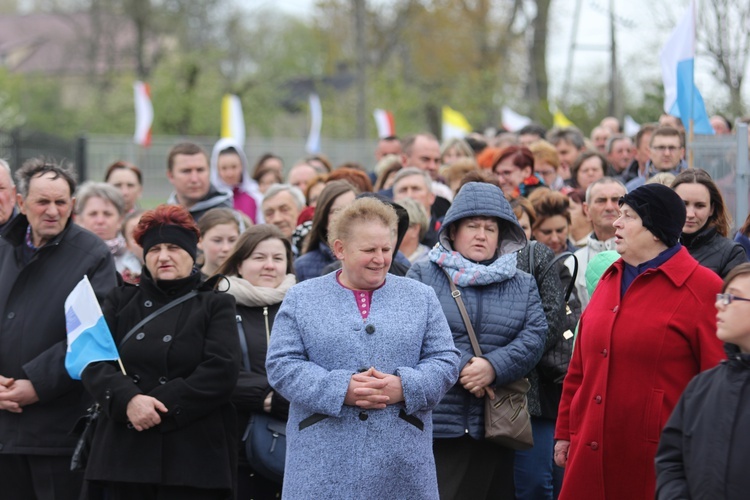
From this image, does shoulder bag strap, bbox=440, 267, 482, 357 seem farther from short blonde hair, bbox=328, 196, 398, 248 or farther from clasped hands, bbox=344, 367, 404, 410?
clasped hands, bbox=344, 367, 404, 410

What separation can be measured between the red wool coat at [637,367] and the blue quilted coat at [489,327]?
21.1 inches

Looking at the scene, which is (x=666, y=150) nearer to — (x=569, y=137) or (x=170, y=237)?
(x=569, y=137)

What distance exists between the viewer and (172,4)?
155ft

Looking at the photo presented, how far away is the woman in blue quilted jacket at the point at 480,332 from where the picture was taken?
19.0 ft

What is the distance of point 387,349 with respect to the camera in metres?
5.02

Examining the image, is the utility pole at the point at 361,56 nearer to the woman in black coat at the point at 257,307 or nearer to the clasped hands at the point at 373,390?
the woman in black coat at the point at 257,307

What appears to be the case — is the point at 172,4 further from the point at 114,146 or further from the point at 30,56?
the point at 30,56

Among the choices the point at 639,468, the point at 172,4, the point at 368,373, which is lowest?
the point at 639,468

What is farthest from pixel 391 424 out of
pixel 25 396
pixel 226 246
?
pixel 226 246

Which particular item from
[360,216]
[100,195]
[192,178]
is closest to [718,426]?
[360,216]

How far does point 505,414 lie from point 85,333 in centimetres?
226

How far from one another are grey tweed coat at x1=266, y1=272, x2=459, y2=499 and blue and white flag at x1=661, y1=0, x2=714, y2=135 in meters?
5.11

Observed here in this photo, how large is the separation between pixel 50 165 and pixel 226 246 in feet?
4.38

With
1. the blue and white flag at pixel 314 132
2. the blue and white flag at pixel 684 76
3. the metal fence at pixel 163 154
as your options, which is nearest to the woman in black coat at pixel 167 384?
the metal fence at pixel 163 154
